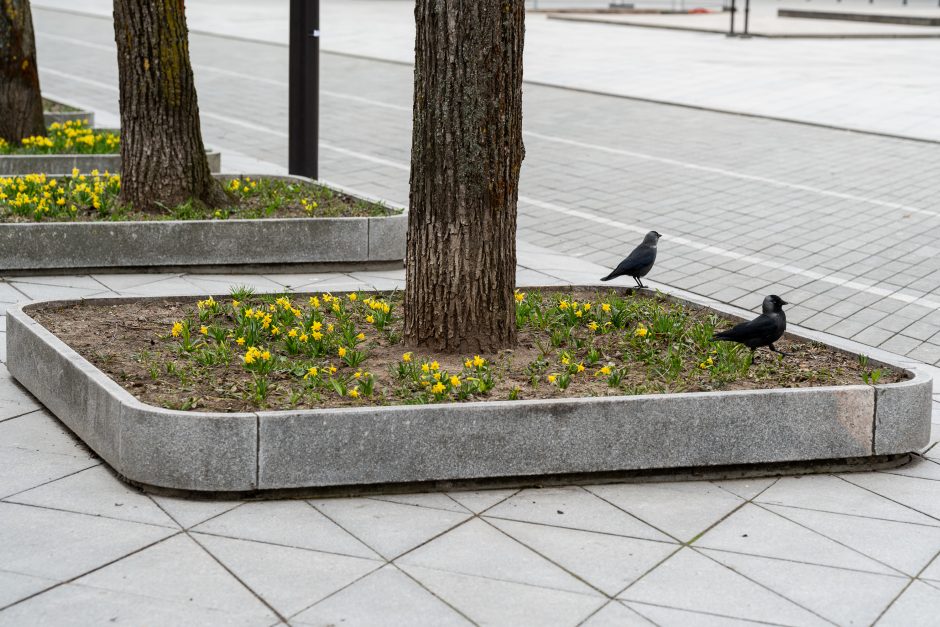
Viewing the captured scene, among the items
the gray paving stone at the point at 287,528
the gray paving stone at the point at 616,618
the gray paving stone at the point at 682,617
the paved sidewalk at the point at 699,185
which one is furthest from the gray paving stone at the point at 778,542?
the paved sidewalk at the point at 699,185

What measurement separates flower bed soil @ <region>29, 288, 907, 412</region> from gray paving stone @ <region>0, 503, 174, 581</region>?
0.69m

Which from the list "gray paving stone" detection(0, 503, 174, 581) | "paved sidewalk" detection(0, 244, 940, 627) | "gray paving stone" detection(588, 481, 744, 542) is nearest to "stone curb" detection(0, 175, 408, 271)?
"paved sidewalk" detection(0, 244, 940, 627)

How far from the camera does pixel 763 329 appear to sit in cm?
635

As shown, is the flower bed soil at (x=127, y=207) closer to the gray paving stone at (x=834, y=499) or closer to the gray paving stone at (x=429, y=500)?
the gray paving stone at (x=429, y=500)

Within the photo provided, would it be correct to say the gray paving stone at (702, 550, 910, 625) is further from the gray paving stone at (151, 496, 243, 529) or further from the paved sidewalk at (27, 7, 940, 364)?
the paved sidewalk at (27, 7, 940, 364)

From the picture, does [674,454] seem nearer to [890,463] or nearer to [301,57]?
[890,463]

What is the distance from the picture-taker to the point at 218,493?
17.9 ft

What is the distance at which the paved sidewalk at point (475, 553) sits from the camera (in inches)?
180

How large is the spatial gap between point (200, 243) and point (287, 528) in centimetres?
433

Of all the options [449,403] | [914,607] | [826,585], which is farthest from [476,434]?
[914,607]

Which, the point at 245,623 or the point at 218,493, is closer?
the point at 245,623

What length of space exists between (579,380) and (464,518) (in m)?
1.19

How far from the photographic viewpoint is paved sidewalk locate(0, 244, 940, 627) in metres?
4.57

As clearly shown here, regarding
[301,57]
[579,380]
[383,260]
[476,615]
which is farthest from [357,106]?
[476,615]
